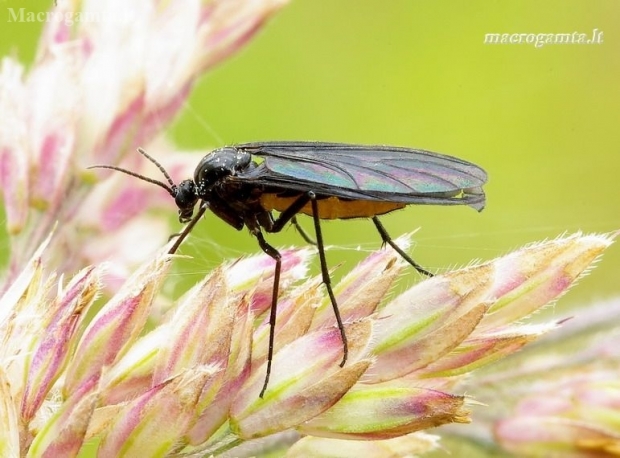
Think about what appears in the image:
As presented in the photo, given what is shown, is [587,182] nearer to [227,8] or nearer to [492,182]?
[492,182]

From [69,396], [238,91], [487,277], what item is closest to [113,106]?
[69,396]

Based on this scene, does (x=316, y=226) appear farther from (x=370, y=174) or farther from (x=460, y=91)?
(x=460, y=91)

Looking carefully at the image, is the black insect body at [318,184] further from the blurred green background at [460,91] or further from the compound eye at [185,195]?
the blurred green background at [460,91]

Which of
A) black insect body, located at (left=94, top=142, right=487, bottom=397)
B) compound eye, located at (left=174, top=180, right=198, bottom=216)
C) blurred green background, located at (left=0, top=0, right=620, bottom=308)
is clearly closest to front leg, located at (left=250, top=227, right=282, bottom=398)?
black insect body, located at (left=94, top=142, right=487, bottom=397)

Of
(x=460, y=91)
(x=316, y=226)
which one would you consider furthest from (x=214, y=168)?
(x=460, y=91)
